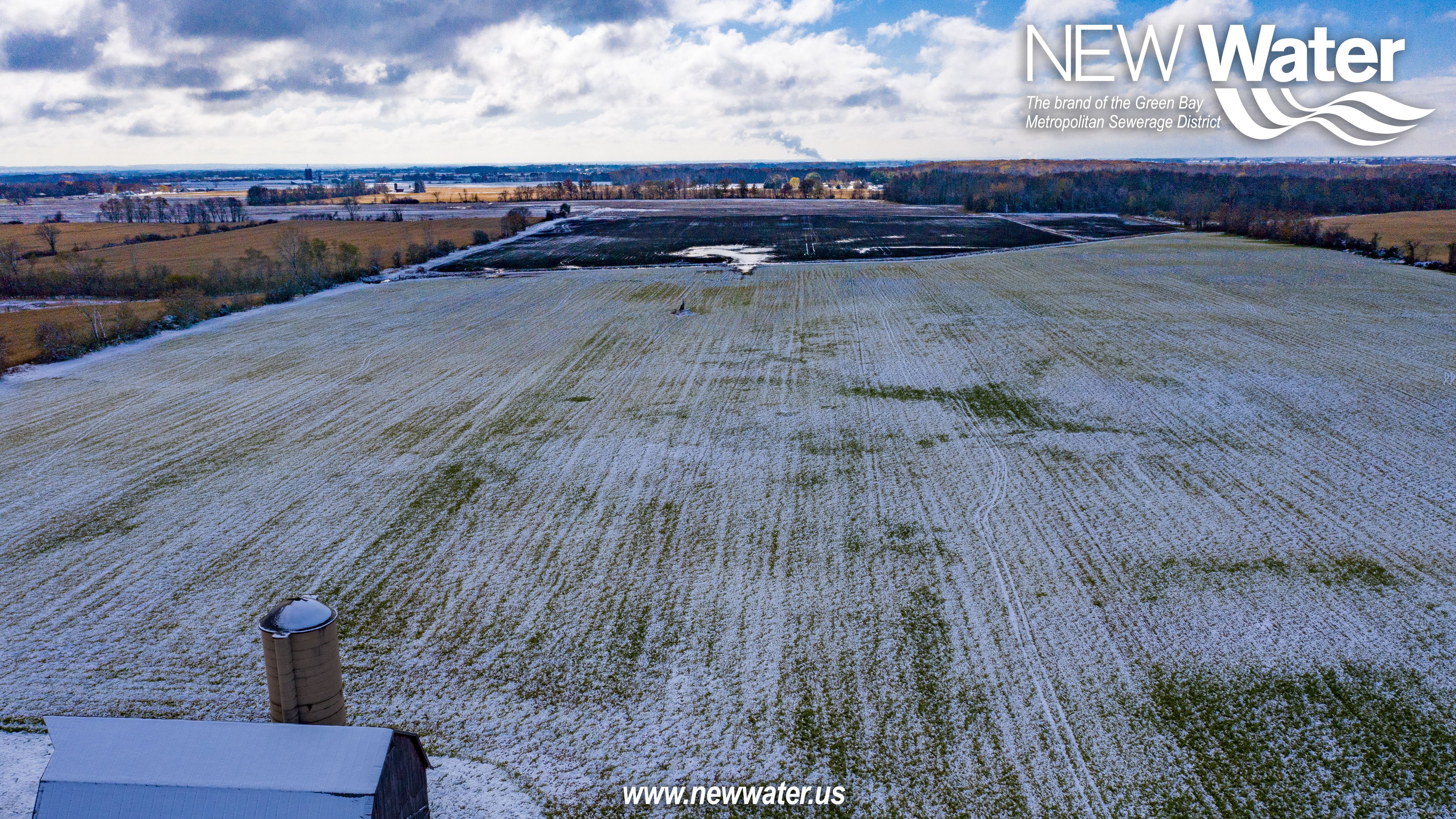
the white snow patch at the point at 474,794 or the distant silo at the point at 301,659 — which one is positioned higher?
the distant silo at the point at 301,659

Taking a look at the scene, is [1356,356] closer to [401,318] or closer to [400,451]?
[400,451]

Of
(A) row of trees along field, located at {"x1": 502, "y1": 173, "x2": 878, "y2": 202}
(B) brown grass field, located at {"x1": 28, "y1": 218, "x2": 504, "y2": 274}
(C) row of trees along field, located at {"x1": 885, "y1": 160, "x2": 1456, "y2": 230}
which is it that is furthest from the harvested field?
(A) row of trees along field, located at {"x1": 502, "y1": 173, "x2": 878, "y2": 202}

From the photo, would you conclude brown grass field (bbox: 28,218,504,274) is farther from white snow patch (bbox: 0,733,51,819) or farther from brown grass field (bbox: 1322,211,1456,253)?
brown grass field (bbox: 1322,211,1456,253)

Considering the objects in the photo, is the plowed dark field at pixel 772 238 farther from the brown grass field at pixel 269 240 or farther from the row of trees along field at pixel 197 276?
the brown grass field at pixel 269 240

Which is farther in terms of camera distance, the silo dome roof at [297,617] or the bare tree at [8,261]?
the bare tree at [8,261]

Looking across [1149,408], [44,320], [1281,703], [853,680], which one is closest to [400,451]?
[853,680]

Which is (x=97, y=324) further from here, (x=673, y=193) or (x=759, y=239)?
(x=673, y=193)

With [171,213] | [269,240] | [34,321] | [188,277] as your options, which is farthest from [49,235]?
[171,213]

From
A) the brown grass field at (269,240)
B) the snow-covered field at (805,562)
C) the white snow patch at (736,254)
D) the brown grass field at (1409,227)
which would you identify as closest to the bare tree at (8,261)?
the brown grass field at (269,240)
